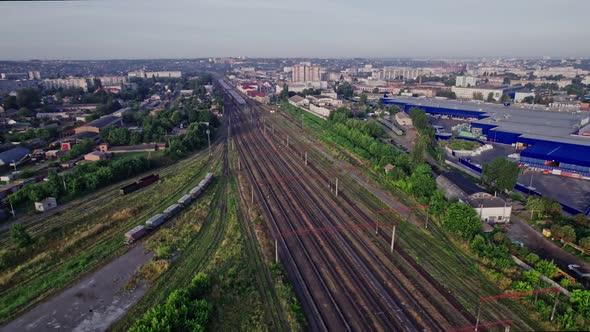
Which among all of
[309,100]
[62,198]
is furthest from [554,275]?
[309,100]

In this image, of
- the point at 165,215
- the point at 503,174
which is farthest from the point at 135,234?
the point at 503,174

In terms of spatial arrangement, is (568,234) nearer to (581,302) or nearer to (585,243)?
(585,243)

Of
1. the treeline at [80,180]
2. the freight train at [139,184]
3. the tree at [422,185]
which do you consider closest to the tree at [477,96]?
the tree at [422,185]

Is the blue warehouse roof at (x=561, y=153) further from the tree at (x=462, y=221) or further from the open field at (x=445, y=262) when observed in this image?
the tree at (x=462, y=221)

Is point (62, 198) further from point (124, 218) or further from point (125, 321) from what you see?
point (125, 321)

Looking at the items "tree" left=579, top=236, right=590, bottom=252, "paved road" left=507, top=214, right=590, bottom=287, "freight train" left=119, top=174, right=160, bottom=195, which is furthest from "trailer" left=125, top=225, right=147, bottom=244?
"tree" left=579, top=236, right=590, bottom=252
